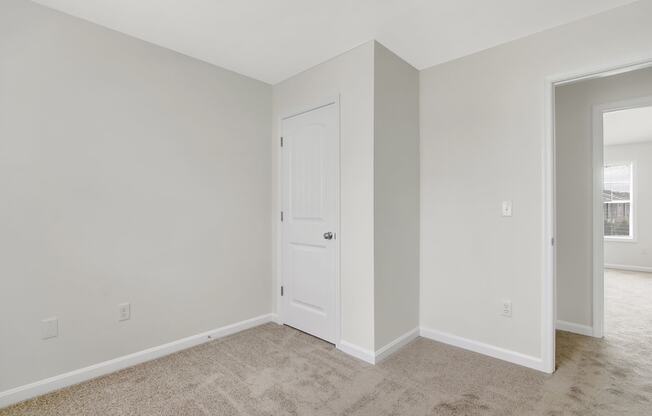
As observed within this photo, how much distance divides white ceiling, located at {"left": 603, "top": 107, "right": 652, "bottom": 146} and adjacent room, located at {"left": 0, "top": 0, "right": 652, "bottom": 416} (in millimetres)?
1985

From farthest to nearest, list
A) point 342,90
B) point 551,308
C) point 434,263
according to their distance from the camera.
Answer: point 434,263, point 342,90, point 551,308

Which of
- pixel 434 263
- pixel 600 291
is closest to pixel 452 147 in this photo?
pixel 434 263

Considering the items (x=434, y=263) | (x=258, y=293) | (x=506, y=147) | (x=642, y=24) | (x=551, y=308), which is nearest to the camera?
(x=642, y=24)

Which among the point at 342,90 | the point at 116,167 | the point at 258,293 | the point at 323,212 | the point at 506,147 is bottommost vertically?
Answer: the point at 258,293

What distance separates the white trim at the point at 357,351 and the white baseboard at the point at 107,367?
1.00m

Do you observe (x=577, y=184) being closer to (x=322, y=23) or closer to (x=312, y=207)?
(x=312, y=207)

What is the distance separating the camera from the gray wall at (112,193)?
1.98 meters

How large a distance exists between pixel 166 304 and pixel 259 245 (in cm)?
98

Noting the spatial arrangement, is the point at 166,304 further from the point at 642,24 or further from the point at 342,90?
the point at 642,24

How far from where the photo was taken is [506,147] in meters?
2.53

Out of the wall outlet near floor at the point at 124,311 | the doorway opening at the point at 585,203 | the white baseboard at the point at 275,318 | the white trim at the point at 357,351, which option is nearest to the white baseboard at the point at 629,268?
the doorway opening at the point at 585,203

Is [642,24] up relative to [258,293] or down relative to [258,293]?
up

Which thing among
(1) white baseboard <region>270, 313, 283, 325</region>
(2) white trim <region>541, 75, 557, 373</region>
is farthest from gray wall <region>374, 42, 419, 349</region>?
(1) white baseboard <region>270, 313, 283, 325</region>

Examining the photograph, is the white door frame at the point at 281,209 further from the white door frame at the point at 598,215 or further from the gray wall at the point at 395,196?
the white door frame at the point at 598,215
